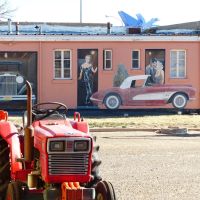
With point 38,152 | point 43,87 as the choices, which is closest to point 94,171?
point 38,152

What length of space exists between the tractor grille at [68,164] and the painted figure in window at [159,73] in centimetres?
2700

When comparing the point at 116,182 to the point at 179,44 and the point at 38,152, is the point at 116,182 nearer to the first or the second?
the point at 38,152

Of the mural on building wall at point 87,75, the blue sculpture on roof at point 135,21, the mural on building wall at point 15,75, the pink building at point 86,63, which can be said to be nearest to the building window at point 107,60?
the pink building at point 86,63

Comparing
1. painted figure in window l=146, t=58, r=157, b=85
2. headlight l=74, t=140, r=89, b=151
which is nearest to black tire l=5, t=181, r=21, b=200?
headlight l=74, t=140, r=89, b=151

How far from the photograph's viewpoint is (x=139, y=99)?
3356 cm

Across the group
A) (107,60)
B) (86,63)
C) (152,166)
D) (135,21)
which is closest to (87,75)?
(86,63)

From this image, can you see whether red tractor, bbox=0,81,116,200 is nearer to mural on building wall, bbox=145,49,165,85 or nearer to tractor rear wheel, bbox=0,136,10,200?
tractor rear wheel, bbox=0,136,10,200

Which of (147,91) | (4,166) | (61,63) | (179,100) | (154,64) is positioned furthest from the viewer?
(179,100)

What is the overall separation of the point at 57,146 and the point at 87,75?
2644 centimetres

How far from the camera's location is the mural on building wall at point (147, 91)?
3306cm

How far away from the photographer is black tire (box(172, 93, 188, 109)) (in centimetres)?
3356

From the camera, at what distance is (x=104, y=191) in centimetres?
690

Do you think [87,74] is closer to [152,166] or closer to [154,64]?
[154,64]

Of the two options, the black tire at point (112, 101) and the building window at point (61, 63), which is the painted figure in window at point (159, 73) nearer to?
the black tire at point (112, 101)
